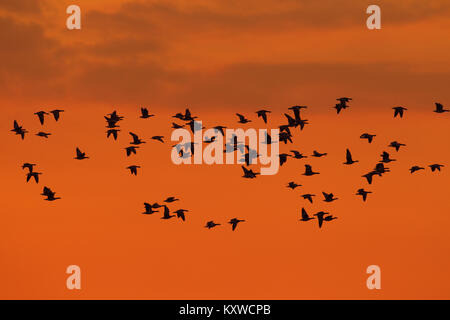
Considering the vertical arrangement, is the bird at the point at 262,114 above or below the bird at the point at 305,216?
above

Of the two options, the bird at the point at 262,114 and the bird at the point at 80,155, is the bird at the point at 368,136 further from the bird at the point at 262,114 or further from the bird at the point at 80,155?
the bird at the point at 80,155

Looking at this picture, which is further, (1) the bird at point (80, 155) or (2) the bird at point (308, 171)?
(2) the bird at point (308, 171)

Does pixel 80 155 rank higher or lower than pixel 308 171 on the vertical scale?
higher

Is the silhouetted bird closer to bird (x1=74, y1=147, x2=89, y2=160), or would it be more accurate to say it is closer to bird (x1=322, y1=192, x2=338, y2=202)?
bird (x1=322, y1=192, x2=338, y2=202)

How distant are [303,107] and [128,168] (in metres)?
17.5

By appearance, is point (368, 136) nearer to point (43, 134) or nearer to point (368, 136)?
point (368, 136)

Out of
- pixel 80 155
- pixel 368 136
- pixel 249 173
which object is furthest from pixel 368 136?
pixel 80 155

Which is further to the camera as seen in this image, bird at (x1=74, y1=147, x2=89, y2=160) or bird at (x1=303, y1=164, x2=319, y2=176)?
bird at (x1=303, y1=164, x2=319, y2=176)

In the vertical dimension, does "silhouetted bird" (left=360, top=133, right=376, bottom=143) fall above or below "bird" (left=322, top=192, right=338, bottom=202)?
above

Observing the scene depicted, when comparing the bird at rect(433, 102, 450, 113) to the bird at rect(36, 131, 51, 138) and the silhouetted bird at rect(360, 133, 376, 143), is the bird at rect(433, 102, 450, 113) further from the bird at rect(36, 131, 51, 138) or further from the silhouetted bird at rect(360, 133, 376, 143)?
the bird at rect(36, 131, 51, 138)

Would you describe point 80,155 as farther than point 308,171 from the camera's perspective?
No
